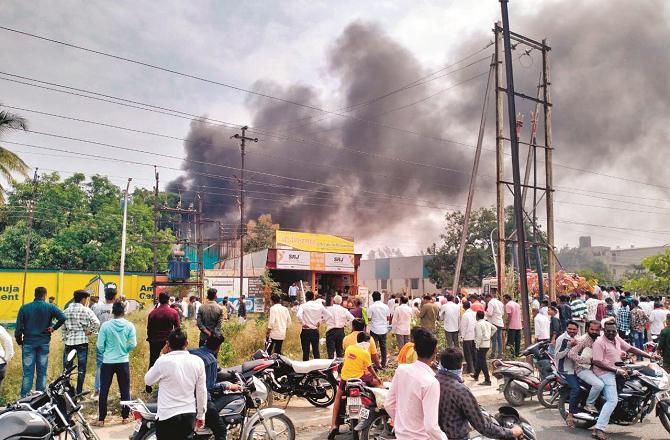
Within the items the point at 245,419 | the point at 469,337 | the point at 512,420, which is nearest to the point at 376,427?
the point at 245,419

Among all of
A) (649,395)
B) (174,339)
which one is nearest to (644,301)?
(649,395)

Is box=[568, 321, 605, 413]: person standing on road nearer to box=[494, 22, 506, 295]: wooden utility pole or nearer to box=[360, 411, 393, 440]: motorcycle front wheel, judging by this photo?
box=[360, 411, 393, 440]: motorcycle front wheel

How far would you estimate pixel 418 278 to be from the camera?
6031 cm

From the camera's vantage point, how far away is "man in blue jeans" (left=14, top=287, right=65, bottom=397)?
27.2 ft

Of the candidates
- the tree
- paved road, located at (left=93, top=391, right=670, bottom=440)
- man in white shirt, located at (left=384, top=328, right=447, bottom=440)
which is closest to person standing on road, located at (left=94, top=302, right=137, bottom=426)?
paved road, located at (left=93, top=391, right=670, bottom=440)

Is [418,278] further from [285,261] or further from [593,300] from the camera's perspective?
[593,300]

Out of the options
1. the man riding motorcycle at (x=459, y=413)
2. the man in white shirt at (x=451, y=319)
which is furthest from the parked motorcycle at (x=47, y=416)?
the man in white shirt at (x=451, y=319)

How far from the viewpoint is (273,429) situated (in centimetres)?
641

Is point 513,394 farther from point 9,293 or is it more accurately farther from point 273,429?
point 9,293

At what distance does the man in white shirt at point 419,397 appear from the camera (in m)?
3.82

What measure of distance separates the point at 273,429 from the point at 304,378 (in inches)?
93.1

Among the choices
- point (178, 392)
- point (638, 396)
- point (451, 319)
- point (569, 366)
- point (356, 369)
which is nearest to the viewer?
point (178, 392)

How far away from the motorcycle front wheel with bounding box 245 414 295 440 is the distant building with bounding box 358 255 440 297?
47692mm

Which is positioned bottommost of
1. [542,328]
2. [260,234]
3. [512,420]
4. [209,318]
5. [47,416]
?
[512,420]
